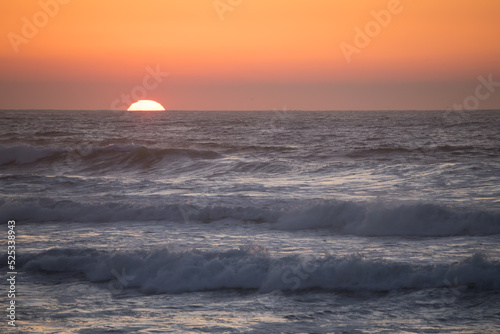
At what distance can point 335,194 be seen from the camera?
1507cm

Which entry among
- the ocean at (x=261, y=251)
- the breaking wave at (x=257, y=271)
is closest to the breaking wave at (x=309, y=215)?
the ocean at (x=261, y=251)

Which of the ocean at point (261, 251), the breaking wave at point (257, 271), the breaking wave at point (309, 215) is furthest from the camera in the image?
the breaking wave at point (309, 215)

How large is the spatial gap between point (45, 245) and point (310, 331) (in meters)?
6.57

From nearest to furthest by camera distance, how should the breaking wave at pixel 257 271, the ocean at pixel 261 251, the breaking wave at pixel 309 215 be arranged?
the ocean at pixel 261 251 → the breaking wave at pixel 257 271 → the breaking wave at pixel 309 215

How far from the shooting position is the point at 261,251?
905 cm

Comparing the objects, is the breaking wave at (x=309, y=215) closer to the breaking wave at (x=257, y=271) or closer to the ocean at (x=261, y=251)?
the ocean at (x=261, y=251)

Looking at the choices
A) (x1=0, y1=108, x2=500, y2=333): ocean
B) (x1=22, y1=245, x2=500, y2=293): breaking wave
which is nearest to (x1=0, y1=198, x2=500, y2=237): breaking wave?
(x1=0, y1=108, x2=500, y2=333): ocean

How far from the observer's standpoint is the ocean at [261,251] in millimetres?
6719

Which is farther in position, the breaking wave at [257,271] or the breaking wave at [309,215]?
the breaking wave at [309,215]

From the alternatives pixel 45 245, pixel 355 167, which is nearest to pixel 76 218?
pixel 45 245

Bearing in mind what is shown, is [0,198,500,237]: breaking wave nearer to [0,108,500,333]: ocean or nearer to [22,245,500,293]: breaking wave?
[0,108,500,333]: ocean

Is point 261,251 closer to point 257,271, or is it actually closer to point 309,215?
point 257,271

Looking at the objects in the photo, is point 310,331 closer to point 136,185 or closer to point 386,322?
point 386,322

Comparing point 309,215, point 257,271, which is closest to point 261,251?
point 257,271
